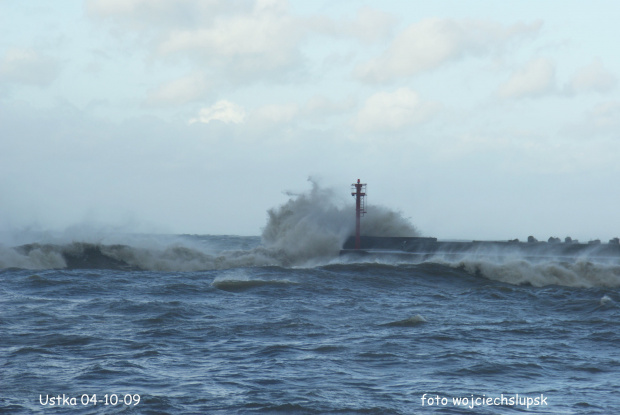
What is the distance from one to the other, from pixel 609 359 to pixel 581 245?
69.0ft

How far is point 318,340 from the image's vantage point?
12617 mm

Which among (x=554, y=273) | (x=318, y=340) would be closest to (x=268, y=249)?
(x=554, y=273)

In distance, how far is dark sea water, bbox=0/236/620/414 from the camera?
848cm

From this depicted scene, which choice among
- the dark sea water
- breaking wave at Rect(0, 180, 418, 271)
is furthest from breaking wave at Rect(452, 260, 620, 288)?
breaking wave at Rect(0, 180, 418, 271)

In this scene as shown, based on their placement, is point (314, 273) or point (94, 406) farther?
point (314, 273)

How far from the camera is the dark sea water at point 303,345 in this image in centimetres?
848

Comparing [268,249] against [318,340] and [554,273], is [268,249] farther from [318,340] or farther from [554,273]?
[318,340]

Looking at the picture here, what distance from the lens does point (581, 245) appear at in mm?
30891

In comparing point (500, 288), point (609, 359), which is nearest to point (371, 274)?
point (500, 288)

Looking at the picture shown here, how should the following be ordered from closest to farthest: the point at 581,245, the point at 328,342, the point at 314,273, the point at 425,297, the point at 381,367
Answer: the point at 381,367
the point at 328,342
the point at 425,297
the point at 314,273
the point at 581,245

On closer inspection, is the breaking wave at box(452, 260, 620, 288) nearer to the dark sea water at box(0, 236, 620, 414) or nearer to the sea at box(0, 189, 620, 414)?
the sea at box(0, 189, 620, 414)

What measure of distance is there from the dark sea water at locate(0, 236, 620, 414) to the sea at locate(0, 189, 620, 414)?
40mm

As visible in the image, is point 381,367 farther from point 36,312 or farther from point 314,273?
point 314,273

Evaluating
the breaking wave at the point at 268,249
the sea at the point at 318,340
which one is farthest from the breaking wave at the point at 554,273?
the breaking wave at the point at 268,249
